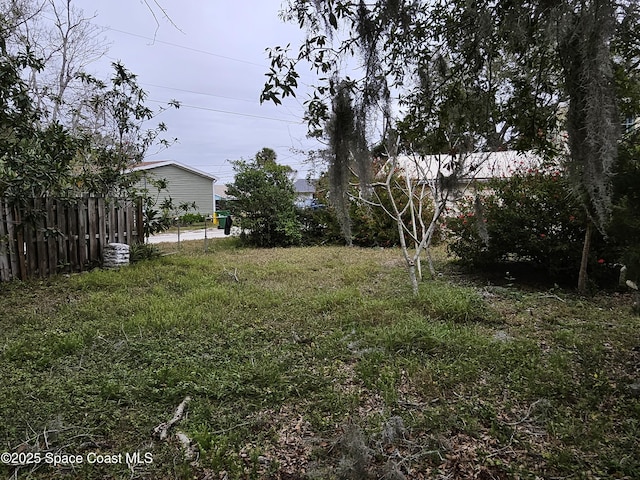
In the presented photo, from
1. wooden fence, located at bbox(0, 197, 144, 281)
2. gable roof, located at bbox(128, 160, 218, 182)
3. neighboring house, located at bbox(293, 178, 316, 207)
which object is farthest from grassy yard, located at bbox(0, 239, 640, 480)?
gable roof, located at bbox(128, 160, 218, 182)

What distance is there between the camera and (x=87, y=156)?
5988mm

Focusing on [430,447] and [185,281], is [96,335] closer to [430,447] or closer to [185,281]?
[185,281]

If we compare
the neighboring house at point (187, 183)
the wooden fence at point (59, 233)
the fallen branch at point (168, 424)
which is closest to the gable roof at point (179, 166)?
the neighboring house at point (187, 183)

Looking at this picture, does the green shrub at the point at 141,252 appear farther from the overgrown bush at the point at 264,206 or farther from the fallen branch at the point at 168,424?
the fallen branch at the point at 168,424

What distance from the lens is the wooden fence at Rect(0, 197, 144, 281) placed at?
4656mm

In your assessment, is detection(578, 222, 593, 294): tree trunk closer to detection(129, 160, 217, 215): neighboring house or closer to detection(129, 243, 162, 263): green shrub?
detection(129, 243, 162, 263): green shrub

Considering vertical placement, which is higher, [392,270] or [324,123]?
[324,123]

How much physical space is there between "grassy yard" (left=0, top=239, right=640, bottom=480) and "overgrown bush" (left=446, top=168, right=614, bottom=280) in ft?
2.33

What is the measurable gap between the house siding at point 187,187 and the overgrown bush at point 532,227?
579 inches

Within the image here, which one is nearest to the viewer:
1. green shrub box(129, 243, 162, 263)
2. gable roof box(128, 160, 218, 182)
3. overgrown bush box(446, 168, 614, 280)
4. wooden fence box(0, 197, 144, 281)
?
overgrown bush box(446, 168, 614, 280)

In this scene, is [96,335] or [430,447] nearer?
[430,447]

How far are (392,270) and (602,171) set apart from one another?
4300 millimetres

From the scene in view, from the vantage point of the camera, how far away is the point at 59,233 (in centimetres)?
484

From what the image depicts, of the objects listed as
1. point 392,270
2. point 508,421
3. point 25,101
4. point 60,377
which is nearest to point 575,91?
point 508,421
